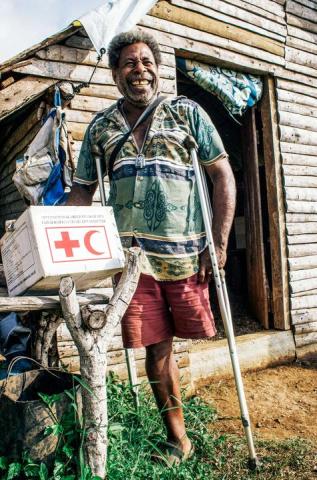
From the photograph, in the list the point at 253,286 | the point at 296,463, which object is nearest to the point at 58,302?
the point at 296,463

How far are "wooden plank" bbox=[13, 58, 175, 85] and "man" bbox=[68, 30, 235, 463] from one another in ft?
4.46

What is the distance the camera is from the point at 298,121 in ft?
19.0

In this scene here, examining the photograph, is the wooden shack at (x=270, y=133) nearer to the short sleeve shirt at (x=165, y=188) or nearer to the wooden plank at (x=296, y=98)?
the wooden plank at (x=296, y=98)

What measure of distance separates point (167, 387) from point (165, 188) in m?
1.20

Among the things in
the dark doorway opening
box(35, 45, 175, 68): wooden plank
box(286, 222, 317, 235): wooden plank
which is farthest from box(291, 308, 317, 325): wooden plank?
box(35, 45, 175, 68): wooden plank

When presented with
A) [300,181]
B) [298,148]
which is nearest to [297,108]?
[298,148]

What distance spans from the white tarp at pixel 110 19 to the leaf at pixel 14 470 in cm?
322

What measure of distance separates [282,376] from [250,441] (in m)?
2.58

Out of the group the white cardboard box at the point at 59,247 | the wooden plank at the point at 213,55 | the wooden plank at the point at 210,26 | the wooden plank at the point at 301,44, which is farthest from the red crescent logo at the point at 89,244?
the wooden plank at the point at 301,44

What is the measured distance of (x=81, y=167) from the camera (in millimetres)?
2938

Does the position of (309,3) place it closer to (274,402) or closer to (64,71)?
(64,71)

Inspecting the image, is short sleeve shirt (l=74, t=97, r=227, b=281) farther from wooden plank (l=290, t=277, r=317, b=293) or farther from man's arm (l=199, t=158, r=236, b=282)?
wooden plank (l=290, t=277, r=317, b=293)

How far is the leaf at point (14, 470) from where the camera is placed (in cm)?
195

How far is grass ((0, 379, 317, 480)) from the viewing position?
6.64 ft
